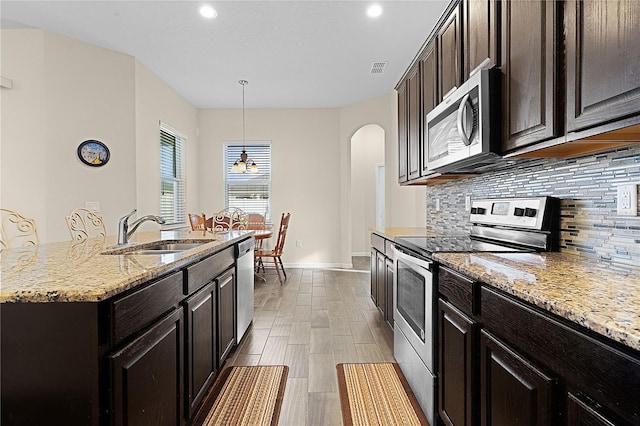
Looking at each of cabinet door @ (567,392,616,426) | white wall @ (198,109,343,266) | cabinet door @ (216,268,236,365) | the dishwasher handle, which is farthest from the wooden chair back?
cabinet door @ (567,392,616,426)

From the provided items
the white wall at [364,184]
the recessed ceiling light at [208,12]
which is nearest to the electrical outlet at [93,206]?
the recessed ceiling light at [208,12]

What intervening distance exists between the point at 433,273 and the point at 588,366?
0.95m

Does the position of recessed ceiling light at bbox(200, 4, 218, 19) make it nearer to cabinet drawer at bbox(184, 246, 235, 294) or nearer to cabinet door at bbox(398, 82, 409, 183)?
cabinet door at bbox(398, 82, 409, 183)

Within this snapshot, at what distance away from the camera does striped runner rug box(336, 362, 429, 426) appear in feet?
6.08

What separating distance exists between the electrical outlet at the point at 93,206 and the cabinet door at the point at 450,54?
389cm

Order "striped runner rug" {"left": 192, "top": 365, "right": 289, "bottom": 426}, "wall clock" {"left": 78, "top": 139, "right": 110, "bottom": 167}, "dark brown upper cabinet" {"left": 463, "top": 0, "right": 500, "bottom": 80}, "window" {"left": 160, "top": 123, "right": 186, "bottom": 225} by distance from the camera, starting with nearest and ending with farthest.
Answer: "dark brown upper cabinet" {"left": 463, "top": 0, "right": 500, "bottom": 80} < "striped runner rug" {"left": 192, "top": 365, "right": 289, "bottom": 426} < "wall clock" {"left": 78, "top": 139, "right": 110, "bottom": 167} < "window" {"left": 160, "top": 123, "right": 186, "bottom": 225}

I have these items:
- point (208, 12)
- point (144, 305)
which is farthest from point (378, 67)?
point (144, 305)

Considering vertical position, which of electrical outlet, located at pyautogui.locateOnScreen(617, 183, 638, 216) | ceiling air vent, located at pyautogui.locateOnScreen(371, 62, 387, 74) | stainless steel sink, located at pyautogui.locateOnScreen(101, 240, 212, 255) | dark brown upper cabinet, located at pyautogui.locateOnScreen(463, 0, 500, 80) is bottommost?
stainless steel sink, located at pyautogui.locateOnScreen(101, 240, 212, 255)

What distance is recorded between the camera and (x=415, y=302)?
1.99 m

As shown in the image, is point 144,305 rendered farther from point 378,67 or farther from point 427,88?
point 378,67

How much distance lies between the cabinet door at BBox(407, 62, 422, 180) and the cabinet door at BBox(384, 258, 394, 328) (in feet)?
2.50

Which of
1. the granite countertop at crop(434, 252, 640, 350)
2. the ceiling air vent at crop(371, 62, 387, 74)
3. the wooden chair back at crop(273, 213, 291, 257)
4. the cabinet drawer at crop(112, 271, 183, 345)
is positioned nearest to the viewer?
the granite countertop at crop(434, 252, 640, 350)

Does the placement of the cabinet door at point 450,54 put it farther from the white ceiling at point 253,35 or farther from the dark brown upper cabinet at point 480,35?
the white ceiling at point 253,35

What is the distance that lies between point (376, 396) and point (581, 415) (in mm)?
1477
